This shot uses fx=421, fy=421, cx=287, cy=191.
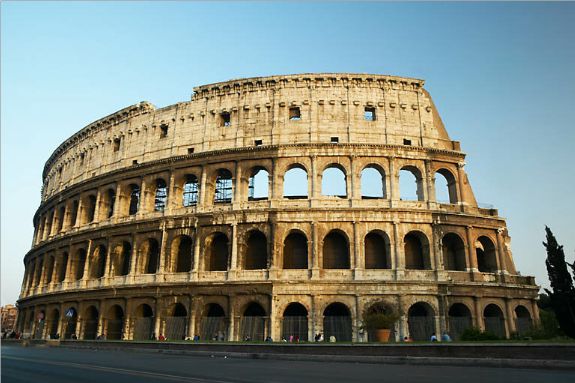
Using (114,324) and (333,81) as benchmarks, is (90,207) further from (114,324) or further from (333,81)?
(333,81)

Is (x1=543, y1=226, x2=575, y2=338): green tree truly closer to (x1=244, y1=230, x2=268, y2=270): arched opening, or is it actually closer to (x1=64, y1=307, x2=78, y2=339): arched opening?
(x1=244, y1=230, x2=268, y2=270): arched opening

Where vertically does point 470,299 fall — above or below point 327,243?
below

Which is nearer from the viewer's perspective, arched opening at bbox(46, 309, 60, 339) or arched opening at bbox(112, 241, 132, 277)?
arched opening at bbox(112, 241, 132, 277)

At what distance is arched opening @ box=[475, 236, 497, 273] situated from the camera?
25.4m

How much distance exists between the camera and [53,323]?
30.5m

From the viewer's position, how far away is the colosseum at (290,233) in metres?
22.8

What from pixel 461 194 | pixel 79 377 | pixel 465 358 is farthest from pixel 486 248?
pixel 79 377

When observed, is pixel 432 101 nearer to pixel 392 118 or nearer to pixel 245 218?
pixel 392 118

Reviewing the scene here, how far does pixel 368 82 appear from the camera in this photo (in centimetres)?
2672

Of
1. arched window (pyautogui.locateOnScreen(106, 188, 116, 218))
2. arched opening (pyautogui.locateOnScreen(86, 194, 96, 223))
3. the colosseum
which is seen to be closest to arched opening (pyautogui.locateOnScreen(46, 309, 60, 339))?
the colosseum

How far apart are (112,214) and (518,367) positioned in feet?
89.1

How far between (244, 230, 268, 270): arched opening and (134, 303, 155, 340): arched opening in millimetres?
6558

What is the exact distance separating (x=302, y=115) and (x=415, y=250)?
10.6 m

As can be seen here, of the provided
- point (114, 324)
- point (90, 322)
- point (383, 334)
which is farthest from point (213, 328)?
point (90, 322)
